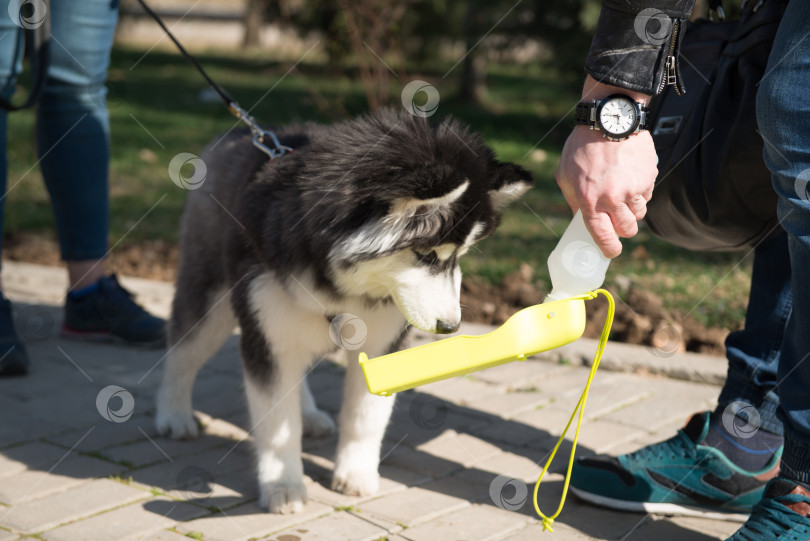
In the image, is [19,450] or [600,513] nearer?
[600,513]

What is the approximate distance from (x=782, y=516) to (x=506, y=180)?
4.48ft

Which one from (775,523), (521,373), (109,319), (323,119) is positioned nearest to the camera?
(775,523)

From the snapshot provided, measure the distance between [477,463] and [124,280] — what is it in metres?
3.25

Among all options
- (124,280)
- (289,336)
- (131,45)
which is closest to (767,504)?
(289,336)

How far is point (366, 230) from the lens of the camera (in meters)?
2.73

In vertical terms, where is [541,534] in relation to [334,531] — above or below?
below

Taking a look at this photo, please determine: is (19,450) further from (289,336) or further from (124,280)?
(124,280)

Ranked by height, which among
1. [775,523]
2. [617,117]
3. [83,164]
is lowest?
[775,523]

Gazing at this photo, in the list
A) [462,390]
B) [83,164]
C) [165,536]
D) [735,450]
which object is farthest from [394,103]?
[165,536]

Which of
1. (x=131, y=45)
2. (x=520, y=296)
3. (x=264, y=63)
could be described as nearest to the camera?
(x=520, y=296)

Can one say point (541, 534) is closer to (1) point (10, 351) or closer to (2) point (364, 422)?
(2) point (364, 422)

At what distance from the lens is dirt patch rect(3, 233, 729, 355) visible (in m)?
4.65

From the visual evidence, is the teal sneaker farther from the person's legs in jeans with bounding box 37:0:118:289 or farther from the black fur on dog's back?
the person's legs in jeans with bounding box 37:0:118:289

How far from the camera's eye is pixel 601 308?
489 centimetres
